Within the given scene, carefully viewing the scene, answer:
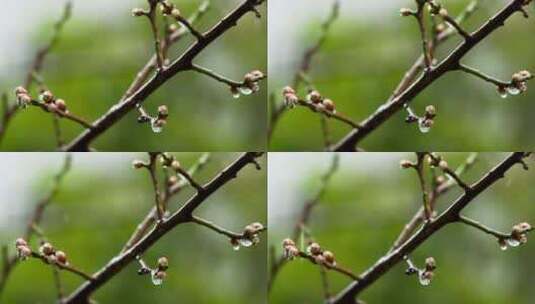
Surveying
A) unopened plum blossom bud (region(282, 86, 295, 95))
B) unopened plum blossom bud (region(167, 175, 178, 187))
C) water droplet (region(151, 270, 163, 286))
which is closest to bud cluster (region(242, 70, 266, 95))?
unopened plum blossom bud (region(282, 86, 295, 95))

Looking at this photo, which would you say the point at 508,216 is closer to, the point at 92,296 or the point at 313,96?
the point at 313,96

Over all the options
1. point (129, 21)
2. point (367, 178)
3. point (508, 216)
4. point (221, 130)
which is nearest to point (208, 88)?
point (221, 130)

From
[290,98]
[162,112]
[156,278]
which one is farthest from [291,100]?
[156,278]

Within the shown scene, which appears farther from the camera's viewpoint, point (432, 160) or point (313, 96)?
point (313, 96)

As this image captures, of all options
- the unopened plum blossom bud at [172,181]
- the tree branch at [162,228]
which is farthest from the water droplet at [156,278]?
the unopened plum blossom bud at [172,181]

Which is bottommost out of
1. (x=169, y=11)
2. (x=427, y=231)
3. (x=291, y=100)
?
(x=427, y=231)

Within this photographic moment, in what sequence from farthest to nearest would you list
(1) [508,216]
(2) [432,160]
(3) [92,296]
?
(1) [508,216]
(3) [92,296]
(2) [432,160]

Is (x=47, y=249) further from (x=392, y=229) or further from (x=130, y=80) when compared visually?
(x=392, y=229)
